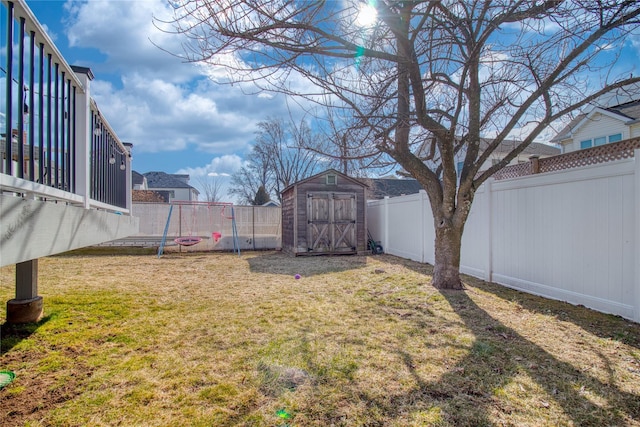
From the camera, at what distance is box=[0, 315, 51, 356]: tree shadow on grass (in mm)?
2950

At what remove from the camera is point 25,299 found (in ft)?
11.5

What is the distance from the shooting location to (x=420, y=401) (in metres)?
2.07

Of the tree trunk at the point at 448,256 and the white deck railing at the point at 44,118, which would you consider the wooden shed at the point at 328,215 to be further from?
the white deck railing at the point at 44,118

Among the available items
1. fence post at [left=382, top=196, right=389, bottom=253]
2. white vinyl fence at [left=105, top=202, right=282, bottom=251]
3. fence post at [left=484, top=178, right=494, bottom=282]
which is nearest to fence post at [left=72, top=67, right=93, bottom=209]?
fence post at [left=484, top=178, right=494, bottom=282]

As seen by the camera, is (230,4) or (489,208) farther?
(489,208)

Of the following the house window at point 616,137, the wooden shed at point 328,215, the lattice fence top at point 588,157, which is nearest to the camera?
the lattice fence top at point 588,157

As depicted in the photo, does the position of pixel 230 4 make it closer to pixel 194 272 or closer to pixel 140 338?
pixel 140 338

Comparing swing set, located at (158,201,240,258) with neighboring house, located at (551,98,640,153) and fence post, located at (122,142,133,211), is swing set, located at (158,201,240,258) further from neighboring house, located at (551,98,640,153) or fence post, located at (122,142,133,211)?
neighboring house, located at (551,98,640,153)

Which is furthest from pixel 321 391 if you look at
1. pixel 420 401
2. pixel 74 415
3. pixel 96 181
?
pixel 96 181

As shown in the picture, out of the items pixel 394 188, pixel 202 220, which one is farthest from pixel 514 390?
pixel 394 188

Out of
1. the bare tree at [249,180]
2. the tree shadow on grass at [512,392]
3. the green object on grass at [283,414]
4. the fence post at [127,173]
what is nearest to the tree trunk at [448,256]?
the tree shadow on grass at [512,392]

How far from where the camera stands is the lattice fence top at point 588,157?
5833 millimetres

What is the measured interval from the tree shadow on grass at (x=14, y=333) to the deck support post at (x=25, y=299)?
0.22 feet

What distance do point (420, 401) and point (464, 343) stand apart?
43.8 inches
